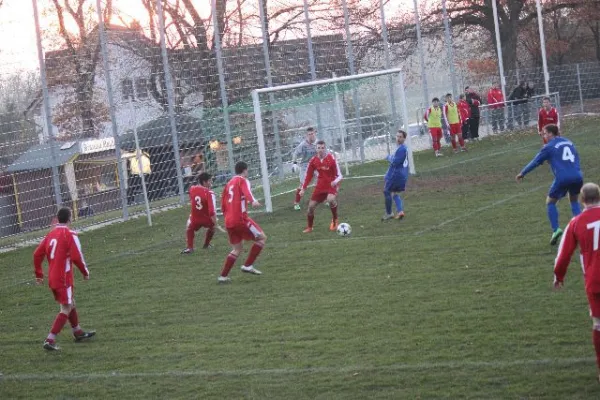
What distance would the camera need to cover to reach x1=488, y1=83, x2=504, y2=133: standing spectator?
125 feet

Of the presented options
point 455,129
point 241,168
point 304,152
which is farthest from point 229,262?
point 455,129

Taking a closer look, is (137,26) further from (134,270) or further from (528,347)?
(528,347)

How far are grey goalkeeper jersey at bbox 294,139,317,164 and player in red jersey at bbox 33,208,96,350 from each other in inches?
431

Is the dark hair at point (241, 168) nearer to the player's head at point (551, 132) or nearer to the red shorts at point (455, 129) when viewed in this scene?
the player's head at point (551, 132)

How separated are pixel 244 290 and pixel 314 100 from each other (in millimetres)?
13569

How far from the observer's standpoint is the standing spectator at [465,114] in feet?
113

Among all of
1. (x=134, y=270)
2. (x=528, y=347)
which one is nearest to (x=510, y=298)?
(x=528, y=347)

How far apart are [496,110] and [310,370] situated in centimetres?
3043

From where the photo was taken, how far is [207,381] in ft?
30.3

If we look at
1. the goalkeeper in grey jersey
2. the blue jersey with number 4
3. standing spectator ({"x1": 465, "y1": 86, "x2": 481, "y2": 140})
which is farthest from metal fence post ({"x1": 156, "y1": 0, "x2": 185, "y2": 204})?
the blue jersey with number 4

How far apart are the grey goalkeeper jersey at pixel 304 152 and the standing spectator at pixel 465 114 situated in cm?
1258

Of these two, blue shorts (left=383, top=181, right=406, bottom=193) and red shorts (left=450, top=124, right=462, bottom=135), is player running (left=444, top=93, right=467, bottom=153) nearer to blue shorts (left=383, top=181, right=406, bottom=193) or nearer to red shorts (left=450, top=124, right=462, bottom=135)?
red shorts (left=450, top=124, right=462, bottom=135)

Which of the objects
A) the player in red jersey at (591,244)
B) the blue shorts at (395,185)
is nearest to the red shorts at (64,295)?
the player in red jersey at (591,244)

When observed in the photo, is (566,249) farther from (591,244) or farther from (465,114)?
(465,114)
